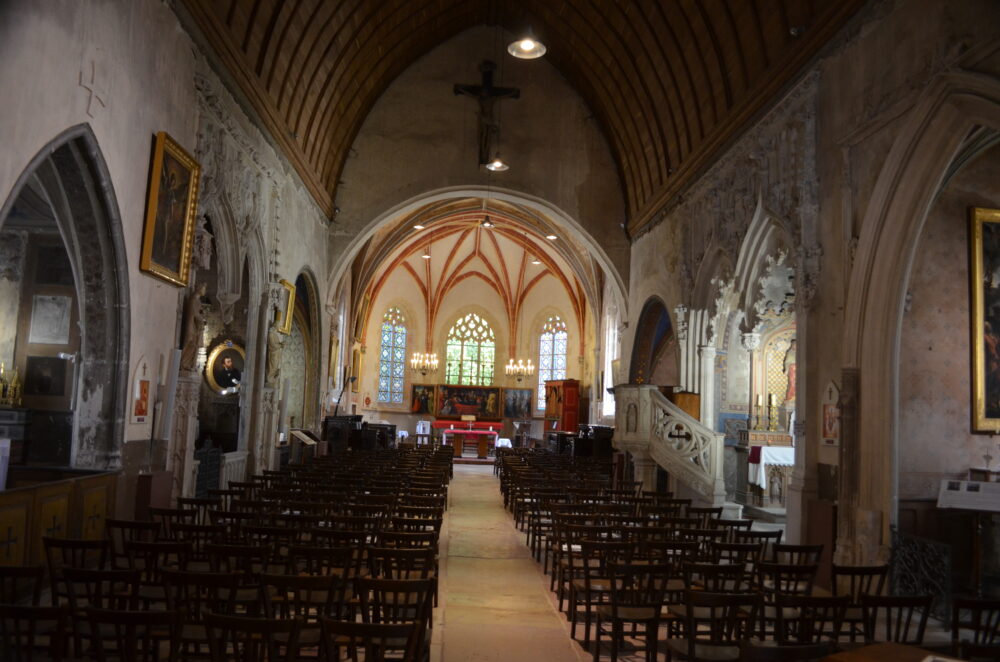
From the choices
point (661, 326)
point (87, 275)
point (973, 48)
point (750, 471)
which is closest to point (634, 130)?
point (661, 326)

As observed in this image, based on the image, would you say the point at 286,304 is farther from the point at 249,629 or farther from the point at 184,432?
the point at 249,629

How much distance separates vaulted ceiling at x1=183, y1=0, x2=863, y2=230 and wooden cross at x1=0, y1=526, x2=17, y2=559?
7.23 meters

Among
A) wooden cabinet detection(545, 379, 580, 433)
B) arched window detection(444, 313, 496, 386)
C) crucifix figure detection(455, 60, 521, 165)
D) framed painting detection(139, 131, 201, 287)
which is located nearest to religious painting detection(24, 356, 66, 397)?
framed painting detection(139, 131, 201, 287)

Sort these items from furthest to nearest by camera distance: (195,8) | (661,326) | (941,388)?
(661,326) → (195,8) → (941,388)

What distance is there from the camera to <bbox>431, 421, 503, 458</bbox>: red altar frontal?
33.1 meters

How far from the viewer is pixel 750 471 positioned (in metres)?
16.4

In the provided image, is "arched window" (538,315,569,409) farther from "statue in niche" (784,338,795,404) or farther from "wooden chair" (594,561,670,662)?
"wooden chair" (594,561,670,662)

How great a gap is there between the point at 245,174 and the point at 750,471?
37.2 ft

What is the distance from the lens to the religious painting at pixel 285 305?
1710cm

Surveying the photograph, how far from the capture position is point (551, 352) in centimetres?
3919

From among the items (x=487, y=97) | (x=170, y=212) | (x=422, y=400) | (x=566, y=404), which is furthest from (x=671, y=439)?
(x=422, y=400)

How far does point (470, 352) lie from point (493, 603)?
105 feet

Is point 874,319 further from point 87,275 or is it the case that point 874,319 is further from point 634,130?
point 634,130

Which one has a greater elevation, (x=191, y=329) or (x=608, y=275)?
(x=608, y=275)
